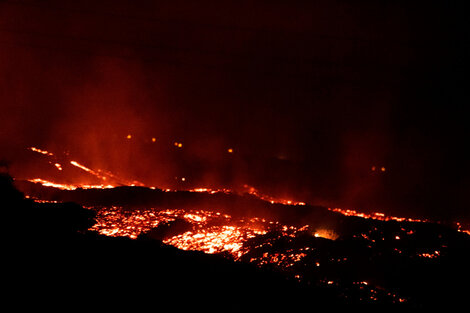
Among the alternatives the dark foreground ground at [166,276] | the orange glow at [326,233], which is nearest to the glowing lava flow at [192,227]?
the dark foreground ground at [166,276]

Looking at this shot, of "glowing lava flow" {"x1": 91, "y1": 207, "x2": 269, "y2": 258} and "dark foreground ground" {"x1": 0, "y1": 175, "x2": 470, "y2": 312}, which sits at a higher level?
"glowing lava flow" {"x1": 91, "y1": 207, "x2": 269, "y2": 258}

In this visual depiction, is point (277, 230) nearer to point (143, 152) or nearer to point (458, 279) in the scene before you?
point (458, 279)

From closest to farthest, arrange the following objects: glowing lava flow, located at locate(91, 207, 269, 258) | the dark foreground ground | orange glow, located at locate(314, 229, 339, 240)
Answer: the dark foreground ground, glowing lava flow, located at locate(91, 207, 269, 258), orange glow, located at locate(314, 229, 339, 240)

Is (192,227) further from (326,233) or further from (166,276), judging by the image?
(326,233)

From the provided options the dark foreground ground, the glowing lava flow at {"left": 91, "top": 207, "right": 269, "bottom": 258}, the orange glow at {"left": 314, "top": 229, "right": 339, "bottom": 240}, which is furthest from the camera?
the orange glow at {"left": 314, "top": 229, "right": 339, "bottom": 240}

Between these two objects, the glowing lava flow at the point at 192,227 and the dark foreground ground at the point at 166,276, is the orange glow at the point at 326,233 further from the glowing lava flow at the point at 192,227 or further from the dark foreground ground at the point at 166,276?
the dark foreground ground at the point at 166,276

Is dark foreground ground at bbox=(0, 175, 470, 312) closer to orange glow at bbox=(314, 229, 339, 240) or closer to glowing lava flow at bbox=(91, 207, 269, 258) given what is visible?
glowing lava flow at bbox=(91, 207, 269, 258)

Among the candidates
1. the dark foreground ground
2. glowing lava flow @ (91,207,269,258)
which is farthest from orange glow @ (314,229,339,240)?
the dark foreground ground

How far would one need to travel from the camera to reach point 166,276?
4156mm

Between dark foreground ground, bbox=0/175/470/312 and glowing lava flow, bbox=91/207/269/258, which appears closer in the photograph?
dark foreground ground, bbox=0/175/470/312

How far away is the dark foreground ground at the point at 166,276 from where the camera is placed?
3.83 m

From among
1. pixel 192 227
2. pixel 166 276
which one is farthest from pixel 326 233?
pixel 166 276

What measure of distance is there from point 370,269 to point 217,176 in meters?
19.5

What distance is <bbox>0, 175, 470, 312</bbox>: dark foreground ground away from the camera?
3832 mm
